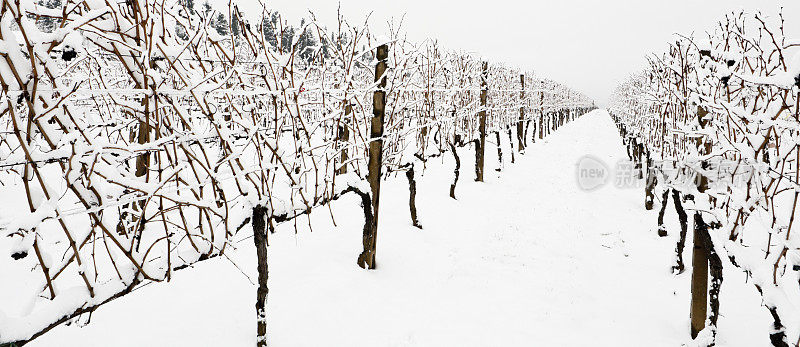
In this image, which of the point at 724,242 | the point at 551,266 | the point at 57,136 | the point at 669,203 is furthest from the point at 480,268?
the point at 669,203

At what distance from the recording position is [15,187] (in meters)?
6.18

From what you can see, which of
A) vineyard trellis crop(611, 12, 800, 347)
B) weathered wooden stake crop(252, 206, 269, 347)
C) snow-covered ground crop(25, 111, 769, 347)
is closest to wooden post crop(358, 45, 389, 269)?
snow-covered ground crop(25, 111, 769, 347)

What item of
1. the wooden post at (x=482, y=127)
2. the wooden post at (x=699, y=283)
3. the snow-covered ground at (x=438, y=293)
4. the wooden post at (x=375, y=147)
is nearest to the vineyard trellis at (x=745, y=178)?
the wooden post at (x=699, y=283)

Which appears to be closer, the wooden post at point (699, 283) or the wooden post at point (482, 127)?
the wooden post at point (699, 283)

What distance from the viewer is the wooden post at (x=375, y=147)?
4.16m

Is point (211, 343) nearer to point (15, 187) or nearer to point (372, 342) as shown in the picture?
point (372, 342)

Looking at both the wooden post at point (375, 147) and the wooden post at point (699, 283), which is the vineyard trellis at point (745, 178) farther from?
the wooden post at point (375, 147)

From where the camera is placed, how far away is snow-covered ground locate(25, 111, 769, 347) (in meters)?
3.07

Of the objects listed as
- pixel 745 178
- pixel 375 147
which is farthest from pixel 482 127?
pixel 745 178

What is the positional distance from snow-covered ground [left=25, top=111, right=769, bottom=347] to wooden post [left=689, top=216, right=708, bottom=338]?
0.31 meters

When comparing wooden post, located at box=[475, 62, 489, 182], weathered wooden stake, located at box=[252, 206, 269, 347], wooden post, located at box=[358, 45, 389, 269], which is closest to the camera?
weathered wooden stake, located at box=[252, 206, 269, 347]

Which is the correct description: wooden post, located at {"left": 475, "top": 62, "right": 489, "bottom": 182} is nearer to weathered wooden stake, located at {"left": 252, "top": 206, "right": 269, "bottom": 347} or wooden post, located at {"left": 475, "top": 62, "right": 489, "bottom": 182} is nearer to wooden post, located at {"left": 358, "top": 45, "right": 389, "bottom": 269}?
wooden post, located at {"left": 358, "top": 45, "right": 389, "bottom": 269}

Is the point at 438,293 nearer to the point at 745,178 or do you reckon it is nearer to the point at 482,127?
the point at 745,178

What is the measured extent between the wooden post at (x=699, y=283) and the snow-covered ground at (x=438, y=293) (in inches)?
12.0
